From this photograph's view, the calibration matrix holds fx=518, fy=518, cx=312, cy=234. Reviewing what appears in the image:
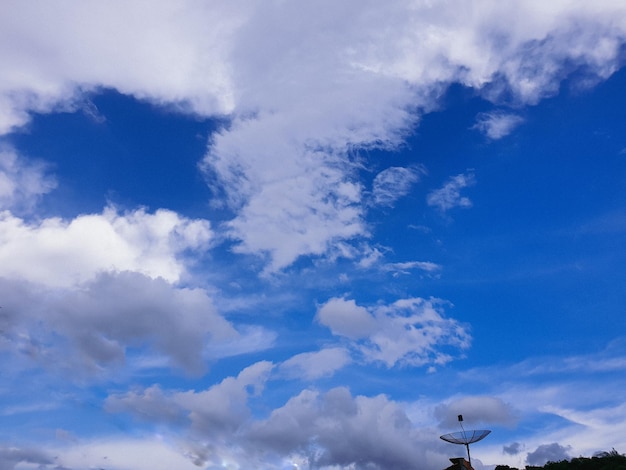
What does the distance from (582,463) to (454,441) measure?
40799 mm

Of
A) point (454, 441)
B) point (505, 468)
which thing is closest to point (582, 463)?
point (505, 468)

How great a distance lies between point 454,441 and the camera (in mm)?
69062

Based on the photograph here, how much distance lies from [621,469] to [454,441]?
30243mm

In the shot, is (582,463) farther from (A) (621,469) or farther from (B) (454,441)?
(B) (454,441)

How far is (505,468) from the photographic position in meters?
93.8

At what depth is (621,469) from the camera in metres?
78.2

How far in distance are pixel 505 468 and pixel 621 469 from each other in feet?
67.6

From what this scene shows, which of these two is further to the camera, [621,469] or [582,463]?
[582,463]

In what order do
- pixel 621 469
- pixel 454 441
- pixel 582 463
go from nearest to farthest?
pixel 454 441 → pixel 621 469 → pixel 582 463

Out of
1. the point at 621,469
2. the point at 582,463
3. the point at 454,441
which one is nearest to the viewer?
the point at 454,441

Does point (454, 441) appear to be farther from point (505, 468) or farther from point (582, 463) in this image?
point (582, 463)

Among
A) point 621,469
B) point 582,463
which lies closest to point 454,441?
point 621,469

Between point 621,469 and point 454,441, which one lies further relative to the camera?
point 621,469
